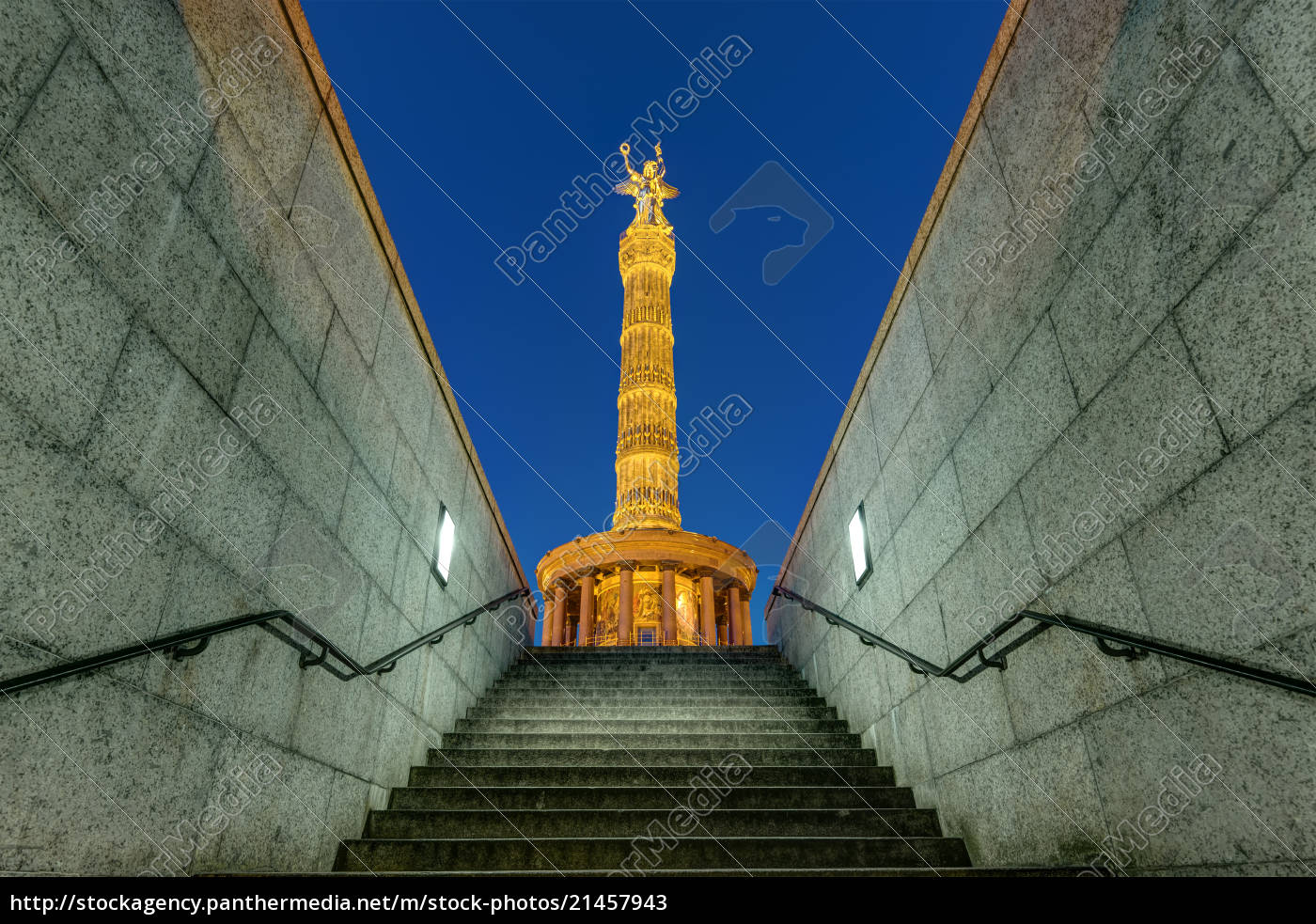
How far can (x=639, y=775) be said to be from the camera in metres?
6.04

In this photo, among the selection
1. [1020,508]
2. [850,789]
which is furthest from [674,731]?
[1020,508]

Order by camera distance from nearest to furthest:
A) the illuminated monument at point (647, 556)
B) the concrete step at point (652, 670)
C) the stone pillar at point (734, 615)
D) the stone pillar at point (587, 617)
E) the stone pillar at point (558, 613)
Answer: the concrete step at point (652, 670) < the illuminated monument at point (647, 556) < the stone pillar at point (587, 617) < the stone pillar at point (734, 615) < the stone pillar at point (558, 613)

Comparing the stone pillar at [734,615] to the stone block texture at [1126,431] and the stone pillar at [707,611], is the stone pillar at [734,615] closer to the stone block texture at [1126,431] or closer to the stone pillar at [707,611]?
the stone pillar at [707,611]

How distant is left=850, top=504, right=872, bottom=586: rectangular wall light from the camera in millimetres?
7145

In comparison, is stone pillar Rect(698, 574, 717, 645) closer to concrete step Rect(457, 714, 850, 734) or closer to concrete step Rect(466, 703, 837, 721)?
concrete step Rect(466, 703, 837, 721)

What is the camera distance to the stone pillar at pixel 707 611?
64.1ft

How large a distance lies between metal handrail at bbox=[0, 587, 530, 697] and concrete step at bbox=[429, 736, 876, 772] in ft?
5.18

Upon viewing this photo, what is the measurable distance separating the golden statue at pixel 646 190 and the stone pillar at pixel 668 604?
54.2 feet

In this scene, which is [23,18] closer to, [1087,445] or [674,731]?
[1087,445]

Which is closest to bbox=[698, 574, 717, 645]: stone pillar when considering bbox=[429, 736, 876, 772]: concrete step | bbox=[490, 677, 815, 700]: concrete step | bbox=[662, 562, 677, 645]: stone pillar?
bbox=[662, 562, 677, 645]: stone pillar

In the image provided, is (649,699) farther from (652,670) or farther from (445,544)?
(445,544)

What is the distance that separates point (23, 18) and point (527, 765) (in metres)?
5.72

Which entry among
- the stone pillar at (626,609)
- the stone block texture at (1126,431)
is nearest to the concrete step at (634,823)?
the stone block texture at (1126,431)

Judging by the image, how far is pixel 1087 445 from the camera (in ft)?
11.5
